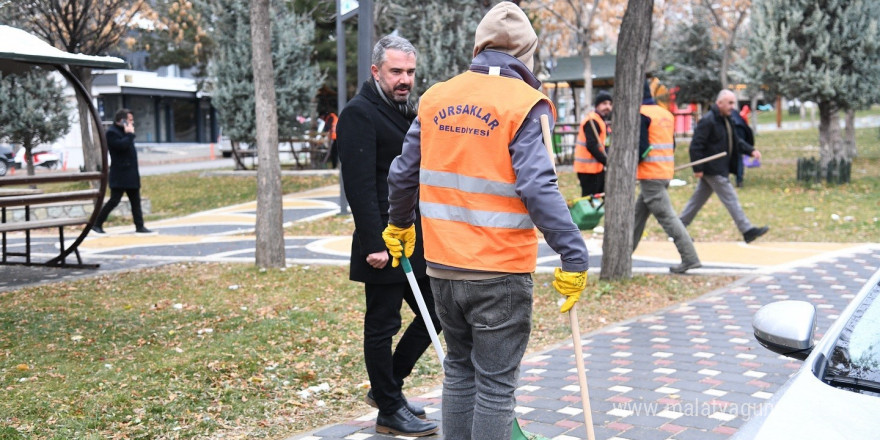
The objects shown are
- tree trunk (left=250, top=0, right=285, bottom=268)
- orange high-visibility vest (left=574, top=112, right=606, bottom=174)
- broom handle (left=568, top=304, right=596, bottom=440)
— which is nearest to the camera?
broom handle (left=568, top=304, right=596, bottom=440)

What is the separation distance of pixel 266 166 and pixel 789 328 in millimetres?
7301

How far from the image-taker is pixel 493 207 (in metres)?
3.63

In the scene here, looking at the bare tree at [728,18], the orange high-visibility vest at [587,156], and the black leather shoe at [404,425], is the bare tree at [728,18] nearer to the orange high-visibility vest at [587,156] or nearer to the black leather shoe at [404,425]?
the orange high-visibility vest at [587,156]

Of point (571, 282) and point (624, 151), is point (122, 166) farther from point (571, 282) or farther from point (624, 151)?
point (571, 282)

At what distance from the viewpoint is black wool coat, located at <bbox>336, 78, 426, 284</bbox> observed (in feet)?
15.3

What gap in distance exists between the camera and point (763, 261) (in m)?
10.4

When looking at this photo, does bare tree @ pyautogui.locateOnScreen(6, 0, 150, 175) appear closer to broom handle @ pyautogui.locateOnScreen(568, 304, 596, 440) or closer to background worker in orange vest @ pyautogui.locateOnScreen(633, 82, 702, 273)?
background worker in orange vest @ pyautogui.locateOnScreen(633, 82, 702, 273)

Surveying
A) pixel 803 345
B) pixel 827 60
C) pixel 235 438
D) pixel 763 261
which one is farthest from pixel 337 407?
pixel 827 60

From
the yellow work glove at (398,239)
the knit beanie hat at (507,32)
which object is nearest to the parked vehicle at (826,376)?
the knit beanie hat at (507,32)

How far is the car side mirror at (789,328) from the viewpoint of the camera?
3178 mm

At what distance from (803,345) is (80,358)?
15.2 ft

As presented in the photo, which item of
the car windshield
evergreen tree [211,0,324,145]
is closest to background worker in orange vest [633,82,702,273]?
the car windshield

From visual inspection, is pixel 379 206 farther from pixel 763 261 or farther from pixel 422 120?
pixel 763 261

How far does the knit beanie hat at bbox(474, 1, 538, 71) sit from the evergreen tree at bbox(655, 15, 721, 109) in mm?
38208
